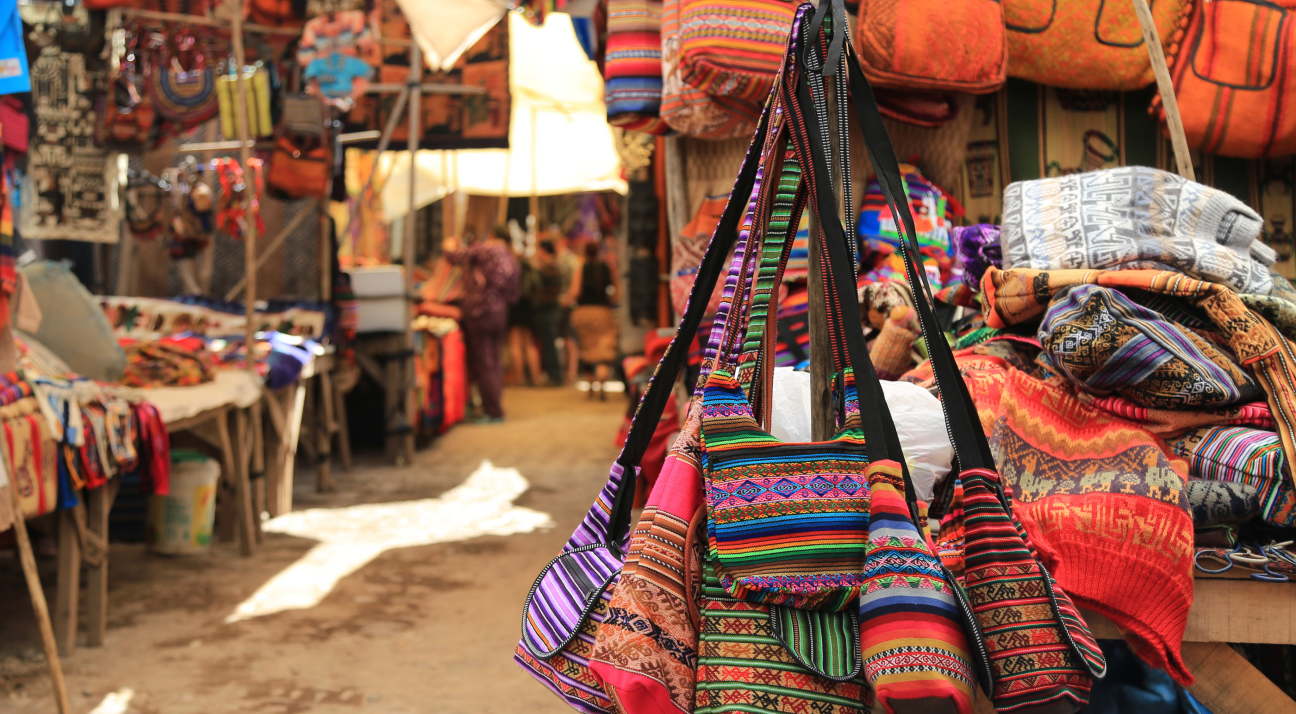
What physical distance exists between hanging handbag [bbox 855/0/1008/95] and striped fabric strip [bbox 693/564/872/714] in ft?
6.26

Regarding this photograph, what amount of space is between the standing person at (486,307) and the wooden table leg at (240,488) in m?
4.77

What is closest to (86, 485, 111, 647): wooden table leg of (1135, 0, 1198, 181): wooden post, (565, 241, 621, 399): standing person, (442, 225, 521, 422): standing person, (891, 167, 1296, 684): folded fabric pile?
(891, 167, 1296, 684): folded fabric pile

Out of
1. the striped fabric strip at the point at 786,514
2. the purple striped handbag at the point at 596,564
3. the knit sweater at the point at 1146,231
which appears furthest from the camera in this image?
the knit sweater at the point at 1146,231

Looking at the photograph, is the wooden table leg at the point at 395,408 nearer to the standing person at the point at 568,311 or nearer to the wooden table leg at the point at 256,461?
the wooden table leg at the point at 256,461

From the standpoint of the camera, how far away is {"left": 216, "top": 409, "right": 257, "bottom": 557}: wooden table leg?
15.4ft

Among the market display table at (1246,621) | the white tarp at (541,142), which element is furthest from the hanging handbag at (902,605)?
the white tarp at (541,142)

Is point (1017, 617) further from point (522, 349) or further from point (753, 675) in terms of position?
point (522, 349)

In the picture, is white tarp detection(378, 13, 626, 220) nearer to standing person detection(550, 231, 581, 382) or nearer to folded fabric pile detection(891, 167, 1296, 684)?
standing person detection(550, 231, 581, 382)

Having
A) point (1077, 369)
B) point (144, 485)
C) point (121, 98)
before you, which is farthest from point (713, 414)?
point (121, 98)

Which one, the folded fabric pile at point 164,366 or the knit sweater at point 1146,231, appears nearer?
the knit sweater at point 1146,231

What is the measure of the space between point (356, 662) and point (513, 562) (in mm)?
1370

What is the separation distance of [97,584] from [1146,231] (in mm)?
3576

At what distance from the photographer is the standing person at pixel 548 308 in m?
11.8

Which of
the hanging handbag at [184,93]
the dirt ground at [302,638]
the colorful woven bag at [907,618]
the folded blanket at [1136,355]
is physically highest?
the hanging handbag at [184,93]
